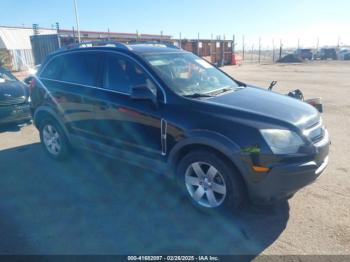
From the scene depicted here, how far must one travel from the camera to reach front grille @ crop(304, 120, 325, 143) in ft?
9.69

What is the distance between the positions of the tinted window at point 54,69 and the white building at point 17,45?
2515cm

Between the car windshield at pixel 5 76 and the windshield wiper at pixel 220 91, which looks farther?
the car windshield at pixel 5 76

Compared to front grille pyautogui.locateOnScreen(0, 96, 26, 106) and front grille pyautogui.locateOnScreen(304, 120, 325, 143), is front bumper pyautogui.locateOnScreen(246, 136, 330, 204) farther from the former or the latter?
front grille pyautogui.locateOnScreen(0, 96, 26, 106)

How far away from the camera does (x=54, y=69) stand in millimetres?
4867

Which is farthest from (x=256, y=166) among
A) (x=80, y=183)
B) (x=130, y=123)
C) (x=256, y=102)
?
(x=80, y=183)

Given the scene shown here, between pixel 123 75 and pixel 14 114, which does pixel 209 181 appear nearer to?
pixel 123 75

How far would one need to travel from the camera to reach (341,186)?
386 centimetres

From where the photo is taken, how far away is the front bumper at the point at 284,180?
2.76 metres

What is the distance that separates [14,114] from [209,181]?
5659 millimetres

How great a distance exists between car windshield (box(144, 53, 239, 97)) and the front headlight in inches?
38.0

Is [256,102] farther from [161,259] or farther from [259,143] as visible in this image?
[161,259]

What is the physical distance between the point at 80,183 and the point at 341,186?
3.53m

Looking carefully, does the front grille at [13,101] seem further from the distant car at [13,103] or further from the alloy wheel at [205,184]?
the alloy wheel at [205,184]

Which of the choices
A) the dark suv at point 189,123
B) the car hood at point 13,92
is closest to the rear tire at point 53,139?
the dark suv at point 189,123
